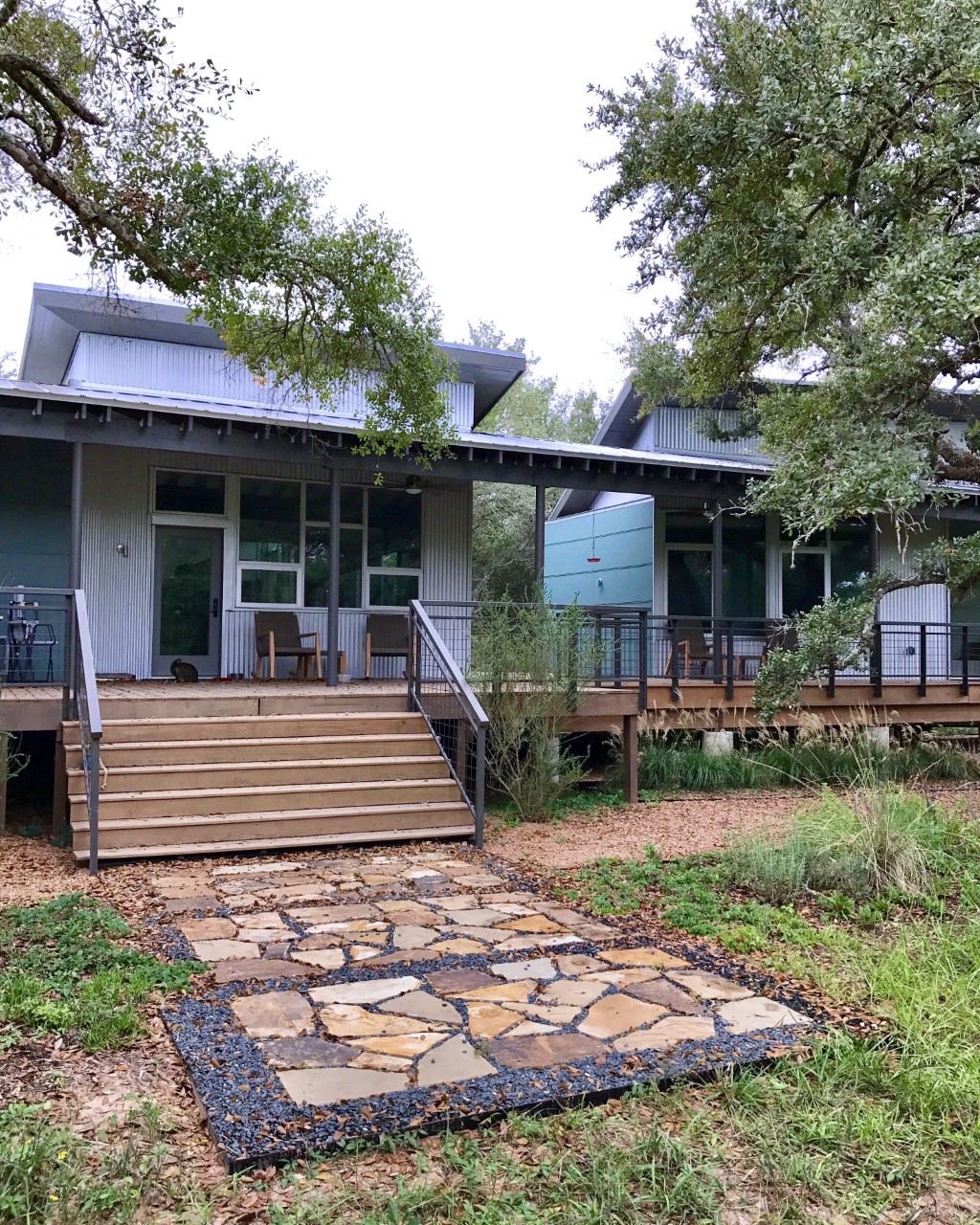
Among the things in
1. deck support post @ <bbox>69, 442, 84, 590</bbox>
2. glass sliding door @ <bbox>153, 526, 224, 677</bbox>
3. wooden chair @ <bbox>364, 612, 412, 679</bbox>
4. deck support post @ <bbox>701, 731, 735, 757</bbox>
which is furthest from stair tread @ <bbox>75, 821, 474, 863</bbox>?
glass sliding door @ <bbox>153, 526, 224, 677</bbox>

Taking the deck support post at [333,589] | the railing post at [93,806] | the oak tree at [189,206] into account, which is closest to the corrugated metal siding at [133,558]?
the deck support post at [333,589]

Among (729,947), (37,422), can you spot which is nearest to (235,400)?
(37,422)

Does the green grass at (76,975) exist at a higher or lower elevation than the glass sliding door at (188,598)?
lower

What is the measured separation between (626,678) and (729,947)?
6146mm

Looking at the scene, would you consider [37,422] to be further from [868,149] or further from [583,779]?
[868,149]

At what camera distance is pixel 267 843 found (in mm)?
6945

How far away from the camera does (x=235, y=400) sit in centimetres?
1324

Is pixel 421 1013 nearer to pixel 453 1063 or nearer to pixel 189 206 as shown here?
pixel 453 1063

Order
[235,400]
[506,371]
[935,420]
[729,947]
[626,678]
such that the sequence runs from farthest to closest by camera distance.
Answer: [506,371] < [235,400] < [626,678] < [935,420] < [729,947]

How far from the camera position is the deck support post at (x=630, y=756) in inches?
388

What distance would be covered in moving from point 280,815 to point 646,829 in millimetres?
3117

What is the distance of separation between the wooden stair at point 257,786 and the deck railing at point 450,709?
0.20 metres

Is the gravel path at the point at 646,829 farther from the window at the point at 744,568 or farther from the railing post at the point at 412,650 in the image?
the window at the point at 744,568

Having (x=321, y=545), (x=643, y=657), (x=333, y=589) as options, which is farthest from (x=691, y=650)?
(x=333, y=589)
